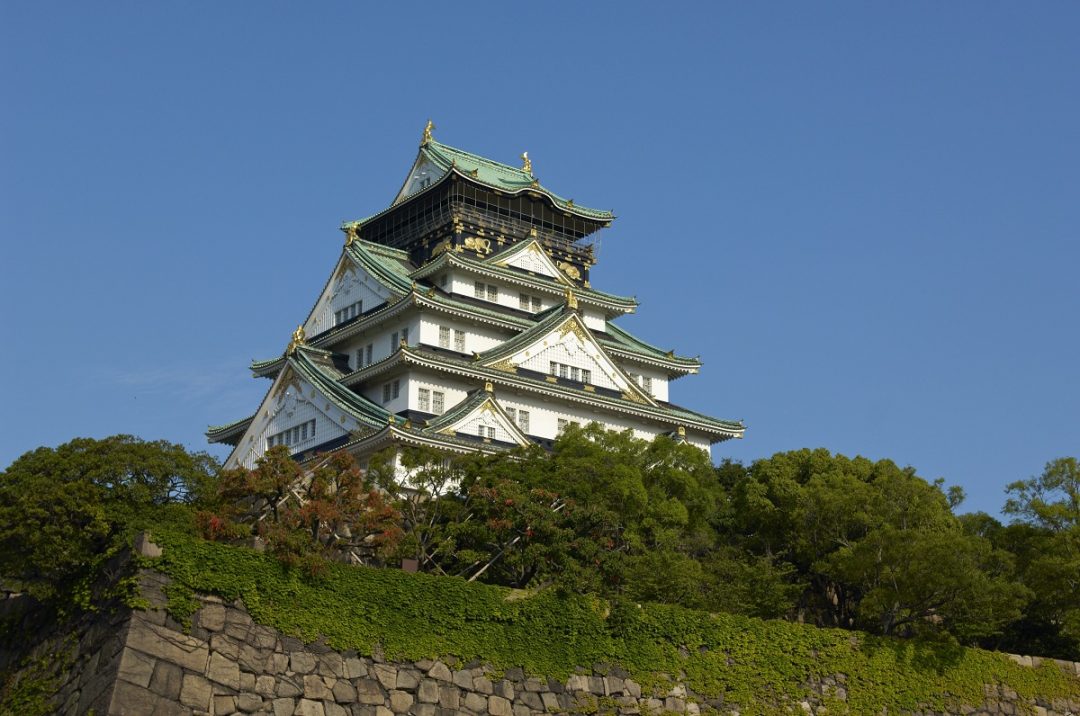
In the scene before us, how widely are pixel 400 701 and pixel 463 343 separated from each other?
23907mm

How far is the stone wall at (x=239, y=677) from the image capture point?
2625 centimetres

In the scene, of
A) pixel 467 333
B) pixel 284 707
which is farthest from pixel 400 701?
pixel 467 333

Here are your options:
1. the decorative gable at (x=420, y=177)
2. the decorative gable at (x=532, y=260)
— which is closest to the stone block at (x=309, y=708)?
the decorative gable at (x=532, y=260)

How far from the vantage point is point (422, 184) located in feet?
198

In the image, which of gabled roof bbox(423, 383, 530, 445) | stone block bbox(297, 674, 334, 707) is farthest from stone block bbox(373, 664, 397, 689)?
gabled roof bbox(423, 383, 530, 445)

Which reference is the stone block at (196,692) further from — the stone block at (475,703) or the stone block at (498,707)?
the stone block at (498,707)

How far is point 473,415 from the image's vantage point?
151 ft

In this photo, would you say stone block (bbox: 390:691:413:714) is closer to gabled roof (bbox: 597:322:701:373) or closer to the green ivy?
the green ivy

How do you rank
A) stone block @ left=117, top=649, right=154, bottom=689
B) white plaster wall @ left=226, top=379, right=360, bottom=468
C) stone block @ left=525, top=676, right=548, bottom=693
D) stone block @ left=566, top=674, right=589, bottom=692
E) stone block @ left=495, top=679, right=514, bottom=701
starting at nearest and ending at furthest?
1. stone block @ left=117, top=649, right=154, bottom=689
2. stone block @ left=495, top=679, right=514, bottom=701
3. stone block @ left=525, top=676, right=548, bottom=693
4. stone block @ left=566, top=674, right=589, bottom=692
5. white plaster wall @ left=226, top=379, right=360, bottom=468

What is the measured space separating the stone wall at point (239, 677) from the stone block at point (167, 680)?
0.02 meters

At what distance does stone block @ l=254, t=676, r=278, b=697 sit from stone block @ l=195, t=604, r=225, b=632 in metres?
1.19

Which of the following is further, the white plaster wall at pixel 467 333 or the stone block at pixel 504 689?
the white plaster wall at pixel 467 333

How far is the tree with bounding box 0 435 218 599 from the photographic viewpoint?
91.6 feet

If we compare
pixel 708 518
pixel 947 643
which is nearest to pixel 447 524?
pixel 708 518
